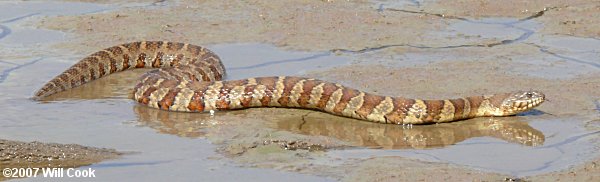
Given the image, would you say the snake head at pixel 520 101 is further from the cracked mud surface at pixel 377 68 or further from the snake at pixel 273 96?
the cracked mud surface at pixel 377 68

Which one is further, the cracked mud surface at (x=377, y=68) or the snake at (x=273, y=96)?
the snake at (x=273, y=96)

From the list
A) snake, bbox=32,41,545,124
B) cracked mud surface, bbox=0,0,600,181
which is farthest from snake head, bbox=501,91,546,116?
cracked mud surface, bbox=0,0,600,181

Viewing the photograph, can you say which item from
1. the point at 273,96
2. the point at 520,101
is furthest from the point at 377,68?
the point at 520,101

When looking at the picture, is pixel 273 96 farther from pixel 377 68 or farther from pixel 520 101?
pixel 520 101

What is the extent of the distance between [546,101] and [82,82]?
16.5 ft

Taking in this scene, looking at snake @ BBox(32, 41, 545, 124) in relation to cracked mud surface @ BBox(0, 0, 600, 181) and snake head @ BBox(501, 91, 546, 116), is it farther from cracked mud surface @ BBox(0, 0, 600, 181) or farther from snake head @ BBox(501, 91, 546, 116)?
cracked mud surface @ BBox(0, 0, 600, 181)

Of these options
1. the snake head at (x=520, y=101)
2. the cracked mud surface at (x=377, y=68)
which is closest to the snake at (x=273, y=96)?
the snake head at (x=520, y=101)

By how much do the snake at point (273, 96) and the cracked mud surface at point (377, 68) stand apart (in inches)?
5.3

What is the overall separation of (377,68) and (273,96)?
6.26ft

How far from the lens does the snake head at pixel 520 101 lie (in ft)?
38.9

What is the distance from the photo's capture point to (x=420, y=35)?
15711mm

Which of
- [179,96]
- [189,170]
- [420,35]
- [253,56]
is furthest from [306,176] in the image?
[420,35]

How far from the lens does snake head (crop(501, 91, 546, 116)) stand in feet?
38.9

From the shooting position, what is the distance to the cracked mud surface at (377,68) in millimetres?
10531
